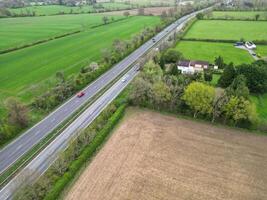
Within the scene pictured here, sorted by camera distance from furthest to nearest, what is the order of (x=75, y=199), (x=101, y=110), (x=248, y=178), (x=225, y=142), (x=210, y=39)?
(x=210, y=39) < (x=101, y=110) < (x=225, y=142) < (x=248, y=178) < (x=75, y=199)

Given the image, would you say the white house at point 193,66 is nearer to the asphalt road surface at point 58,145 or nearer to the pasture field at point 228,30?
the asphalt road surface at point 58,145

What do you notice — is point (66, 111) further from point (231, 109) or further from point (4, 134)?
point (231, 109)

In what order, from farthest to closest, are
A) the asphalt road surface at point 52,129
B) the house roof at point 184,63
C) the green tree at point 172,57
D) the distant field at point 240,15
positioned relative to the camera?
the distant field at point 240,15
the green tree at point 172,57
the house roof at point 184,63
the asphalt road surface at point 52,129

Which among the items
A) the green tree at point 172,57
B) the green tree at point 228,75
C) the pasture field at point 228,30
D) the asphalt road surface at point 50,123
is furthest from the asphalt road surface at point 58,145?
the pasture field at point 228,30

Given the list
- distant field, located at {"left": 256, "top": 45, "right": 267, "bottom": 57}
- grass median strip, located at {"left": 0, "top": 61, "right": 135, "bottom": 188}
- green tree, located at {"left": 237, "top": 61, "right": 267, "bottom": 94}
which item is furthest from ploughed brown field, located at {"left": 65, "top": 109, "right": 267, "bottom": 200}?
distant field, located at {"left": 256, "top": 45, "right": 267, "bottom": 57}

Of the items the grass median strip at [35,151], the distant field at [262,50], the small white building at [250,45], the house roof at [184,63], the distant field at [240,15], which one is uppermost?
the distant field at [240,15]

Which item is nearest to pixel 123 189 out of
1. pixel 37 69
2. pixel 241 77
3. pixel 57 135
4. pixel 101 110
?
pixel 57 135

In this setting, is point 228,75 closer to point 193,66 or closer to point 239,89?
point 239,89

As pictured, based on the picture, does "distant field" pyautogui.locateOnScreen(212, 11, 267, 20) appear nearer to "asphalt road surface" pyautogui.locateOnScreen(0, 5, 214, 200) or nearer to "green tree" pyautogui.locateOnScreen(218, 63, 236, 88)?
"green tree" pyautogui.locateOnScreen(218, 63, 236, 88)

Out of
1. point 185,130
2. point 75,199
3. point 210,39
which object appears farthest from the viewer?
point 210,39
